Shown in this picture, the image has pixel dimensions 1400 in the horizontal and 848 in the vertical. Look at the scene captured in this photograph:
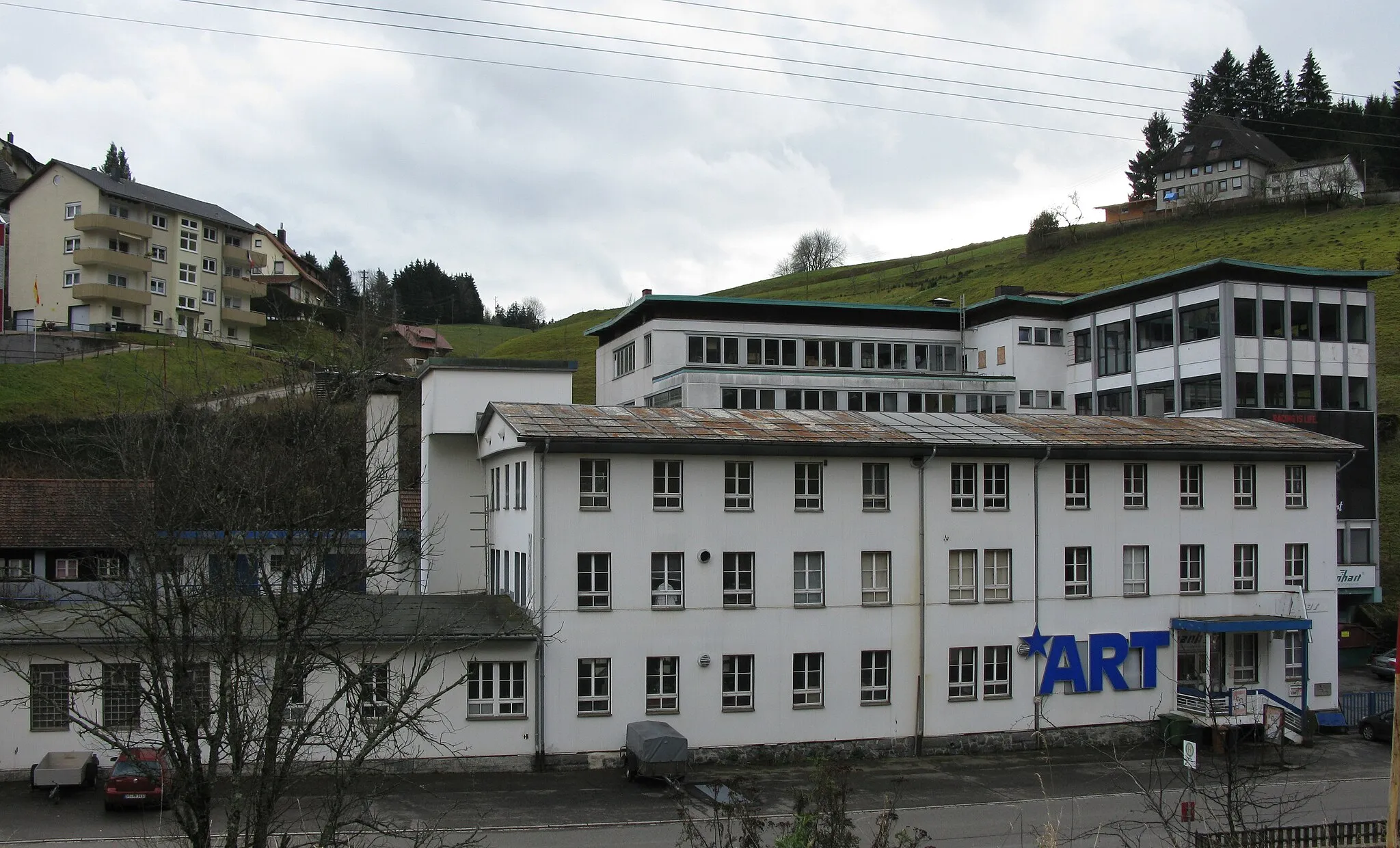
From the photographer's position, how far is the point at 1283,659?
115 feet

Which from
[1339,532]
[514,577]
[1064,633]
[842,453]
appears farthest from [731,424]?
[1339,532]

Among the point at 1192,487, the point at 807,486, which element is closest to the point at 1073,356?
the point at 1192,487

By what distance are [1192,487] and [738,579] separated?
15.2 m

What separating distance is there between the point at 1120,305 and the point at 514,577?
39368mm

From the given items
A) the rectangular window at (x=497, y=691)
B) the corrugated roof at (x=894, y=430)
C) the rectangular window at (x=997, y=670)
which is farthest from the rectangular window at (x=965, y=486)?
the rectangular window at (x=497, y=691)

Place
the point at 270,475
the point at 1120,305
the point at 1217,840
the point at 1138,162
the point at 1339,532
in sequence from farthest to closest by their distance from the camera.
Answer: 1. the point at 1138,162
2. the point at 1120,305
3. the point at 1339,532
4. the point at 270,475
5. the point at 1217,840

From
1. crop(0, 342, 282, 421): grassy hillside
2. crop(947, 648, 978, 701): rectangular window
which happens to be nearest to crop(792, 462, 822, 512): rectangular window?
crop(947, 648, 978, 701): rectangular window

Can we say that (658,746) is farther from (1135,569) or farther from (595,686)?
(1135,569)

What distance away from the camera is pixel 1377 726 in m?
34.0

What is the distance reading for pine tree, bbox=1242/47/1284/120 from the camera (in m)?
127

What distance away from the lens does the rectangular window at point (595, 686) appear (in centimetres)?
2908

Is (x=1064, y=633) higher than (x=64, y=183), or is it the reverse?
(x=64, y=183)

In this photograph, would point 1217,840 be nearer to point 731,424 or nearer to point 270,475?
point 731,424

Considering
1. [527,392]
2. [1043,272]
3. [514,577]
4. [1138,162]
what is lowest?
[514,577]
